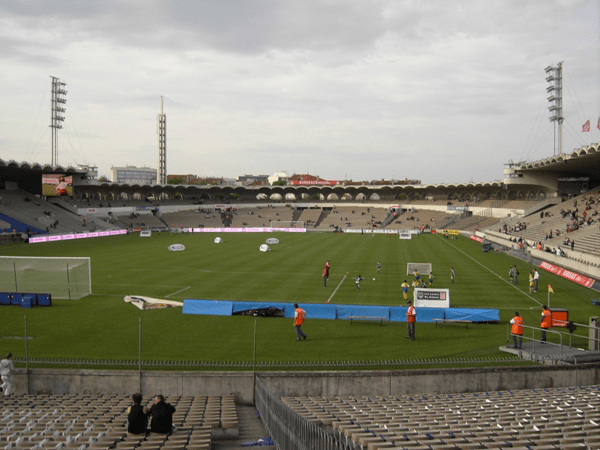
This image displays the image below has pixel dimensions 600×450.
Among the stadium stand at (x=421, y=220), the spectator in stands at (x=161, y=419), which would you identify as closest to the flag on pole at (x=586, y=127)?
the stadium stand at (x=421, y=220)

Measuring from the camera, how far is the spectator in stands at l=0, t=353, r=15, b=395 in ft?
42.1

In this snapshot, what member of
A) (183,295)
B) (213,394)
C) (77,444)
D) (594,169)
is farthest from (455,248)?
A: (77,444)

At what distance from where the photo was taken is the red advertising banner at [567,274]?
103ft

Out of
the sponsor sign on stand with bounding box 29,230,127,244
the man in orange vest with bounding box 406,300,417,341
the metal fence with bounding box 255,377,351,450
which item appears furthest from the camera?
the sponsor sign on stand with bounding box 29,230,127,244

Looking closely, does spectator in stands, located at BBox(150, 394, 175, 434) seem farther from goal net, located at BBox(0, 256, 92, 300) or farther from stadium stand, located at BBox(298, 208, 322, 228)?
stadium stand, located at BBox(298, 208, 322, 228)

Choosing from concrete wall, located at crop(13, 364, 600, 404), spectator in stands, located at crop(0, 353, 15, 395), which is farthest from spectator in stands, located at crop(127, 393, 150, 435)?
spectator in stands, located at crop(0, 353, 15, 395)

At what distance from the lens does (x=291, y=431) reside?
7.87 m

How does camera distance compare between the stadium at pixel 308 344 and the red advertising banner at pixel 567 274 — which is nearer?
the stadium at pixel 308 344

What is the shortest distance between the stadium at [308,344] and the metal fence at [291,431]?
0.04 metres

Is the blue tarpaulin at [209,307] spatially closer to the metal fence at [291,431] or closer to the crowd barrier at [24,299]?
the crowd barrier at [24,299]

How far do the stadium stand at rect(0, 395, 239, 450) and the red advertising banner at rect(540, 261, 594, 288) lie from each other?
2808 centimetres

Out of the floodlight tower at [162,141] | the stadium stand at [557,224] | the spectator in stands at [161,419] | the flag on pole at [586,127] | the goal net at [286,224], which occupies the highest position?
the floodlight tower at [162,141]

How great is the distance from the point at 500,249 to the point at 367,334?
39.8m

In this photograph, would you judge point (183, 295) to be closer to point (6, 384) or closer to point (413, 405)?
point (6, 384)
